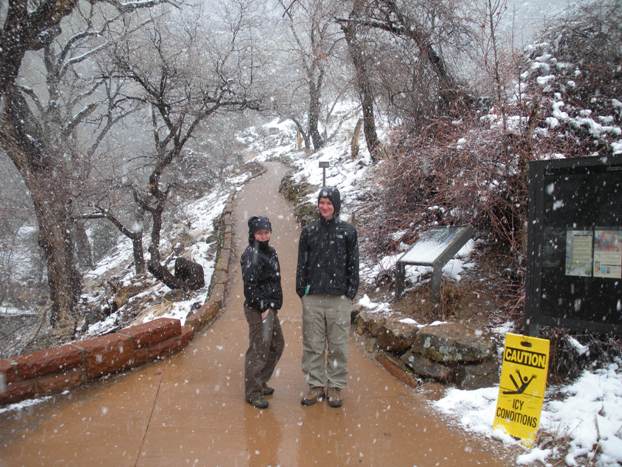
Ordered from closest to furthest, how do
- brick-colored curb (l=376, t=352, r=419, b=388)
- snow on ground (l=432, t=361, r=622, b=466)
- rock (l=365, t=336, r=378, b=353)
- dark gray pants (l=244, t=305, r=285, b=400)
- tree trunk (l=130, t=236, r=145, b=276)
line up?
snow on ground (l=432, t=361, r=622, b=466)
dark gray pants (l=244, t=305, r=285, b=400)
brick-colored curb (l=376, t=352, r=419, b=388)
rock (l=365, t=336, r=378, b=353)
tree trunk (l=130, t=236, r=145, b=276)

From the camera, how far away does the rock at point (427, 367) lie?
4.64 meters

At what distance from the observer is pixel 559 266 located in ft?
13.1

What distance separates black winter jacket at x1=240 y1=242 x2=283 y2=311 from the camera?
4227 millimetres

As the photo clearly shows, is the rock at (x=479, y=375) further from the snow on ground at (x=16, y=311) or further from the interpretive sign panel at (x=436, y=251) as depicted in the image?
the snow on ground at (x=16, y=311)

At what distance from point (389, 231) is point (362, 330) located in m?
2.63

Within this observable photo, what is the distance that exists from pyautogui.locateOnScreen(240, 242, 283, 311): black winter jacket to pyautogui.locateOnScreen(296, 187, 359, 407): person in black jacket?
0.24 meters

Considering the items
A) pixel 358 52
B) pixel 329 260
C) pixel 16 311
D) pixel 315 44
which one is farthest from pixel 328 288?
pixel 16 311

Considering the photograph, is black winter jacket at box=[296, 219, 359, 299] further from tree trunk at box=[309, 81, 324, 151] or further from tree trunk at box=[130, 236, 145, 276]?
tree trunk at box=[309, 81, 324, 151]

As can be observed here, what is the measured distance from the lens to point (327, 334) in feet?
14.6

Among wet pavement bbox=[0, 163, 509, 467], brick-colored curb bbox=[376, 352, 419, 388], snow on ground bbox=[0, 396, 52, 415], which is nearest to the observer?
wet pavement bbox=[0, 163, 509, 467]

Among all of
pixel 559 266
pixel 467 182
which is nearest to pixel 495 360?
pixel 559 266

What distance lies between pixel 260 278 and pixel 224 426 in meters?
1.32

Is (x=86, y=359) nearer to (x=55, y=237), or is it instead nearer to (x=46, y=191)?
(x=55, y=237)

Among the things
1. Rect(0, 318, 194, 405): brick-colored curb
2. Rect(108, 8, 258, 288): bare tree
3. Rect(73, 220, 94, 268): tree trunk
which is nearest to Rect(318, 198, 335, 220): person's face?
Rect(0, 318, 194, 405): brick-colored curb
